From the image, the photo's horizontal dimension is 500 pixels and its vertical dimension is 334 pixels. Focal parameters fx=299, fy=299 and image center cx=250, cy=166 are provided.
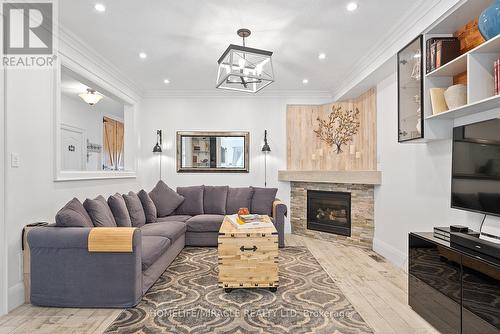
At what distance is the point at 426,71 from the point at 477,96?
0.68 m

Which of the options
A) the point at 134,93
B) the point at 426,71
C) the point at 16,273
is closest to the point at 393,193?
the point at 426,71

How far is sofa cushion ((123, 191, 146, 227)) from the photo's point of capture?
3.86 meters

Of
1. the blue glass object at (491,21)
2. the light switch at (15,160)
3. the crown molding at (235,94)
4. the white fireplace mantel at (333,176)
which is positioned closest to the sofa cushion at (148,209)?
the light switch at (15,160)

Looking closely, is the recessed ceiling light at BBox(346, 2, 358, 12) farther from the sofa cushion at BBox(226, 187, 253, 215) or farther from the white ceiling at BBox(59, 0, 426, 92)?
the sofa cushion at BBox(226, 187, 253, 215)

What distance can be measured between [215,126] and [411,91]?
3.61 metres

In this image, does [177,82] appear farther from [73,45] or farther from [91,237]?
[91,237]

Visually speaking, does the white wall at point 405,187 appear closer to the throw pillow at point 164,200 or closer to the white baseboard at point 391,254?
the white baseboard at point 391,254

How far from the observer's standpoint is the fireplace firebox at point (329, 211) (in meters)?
4.94

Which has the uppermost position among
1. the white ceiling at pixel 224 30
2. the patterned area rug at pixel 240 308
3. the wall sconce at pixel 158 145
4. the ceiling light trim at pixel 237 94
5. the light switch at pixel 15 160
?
the white ceiling at pixel 224 30

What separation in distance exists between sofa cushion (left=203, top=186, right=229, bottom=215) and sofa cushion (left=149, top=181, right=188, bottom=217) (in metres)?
0.42

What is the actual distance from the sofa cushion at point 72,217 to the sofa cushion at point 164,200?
6.62 feet

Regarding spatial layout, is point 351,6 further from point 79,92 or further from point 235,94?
point 79,92

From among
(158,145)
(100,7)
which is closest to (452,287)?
(100,7)

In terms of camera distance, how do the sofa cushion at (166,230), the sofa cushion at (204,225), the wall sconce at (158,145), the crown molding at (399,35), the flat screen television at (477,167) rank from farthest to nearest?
the wall sconce at (158,145) → the sofa cushion at (204,225) → the sofa cushion at (166,230) → the crown molding at (399,35) → the flat screen television at (477,167)
